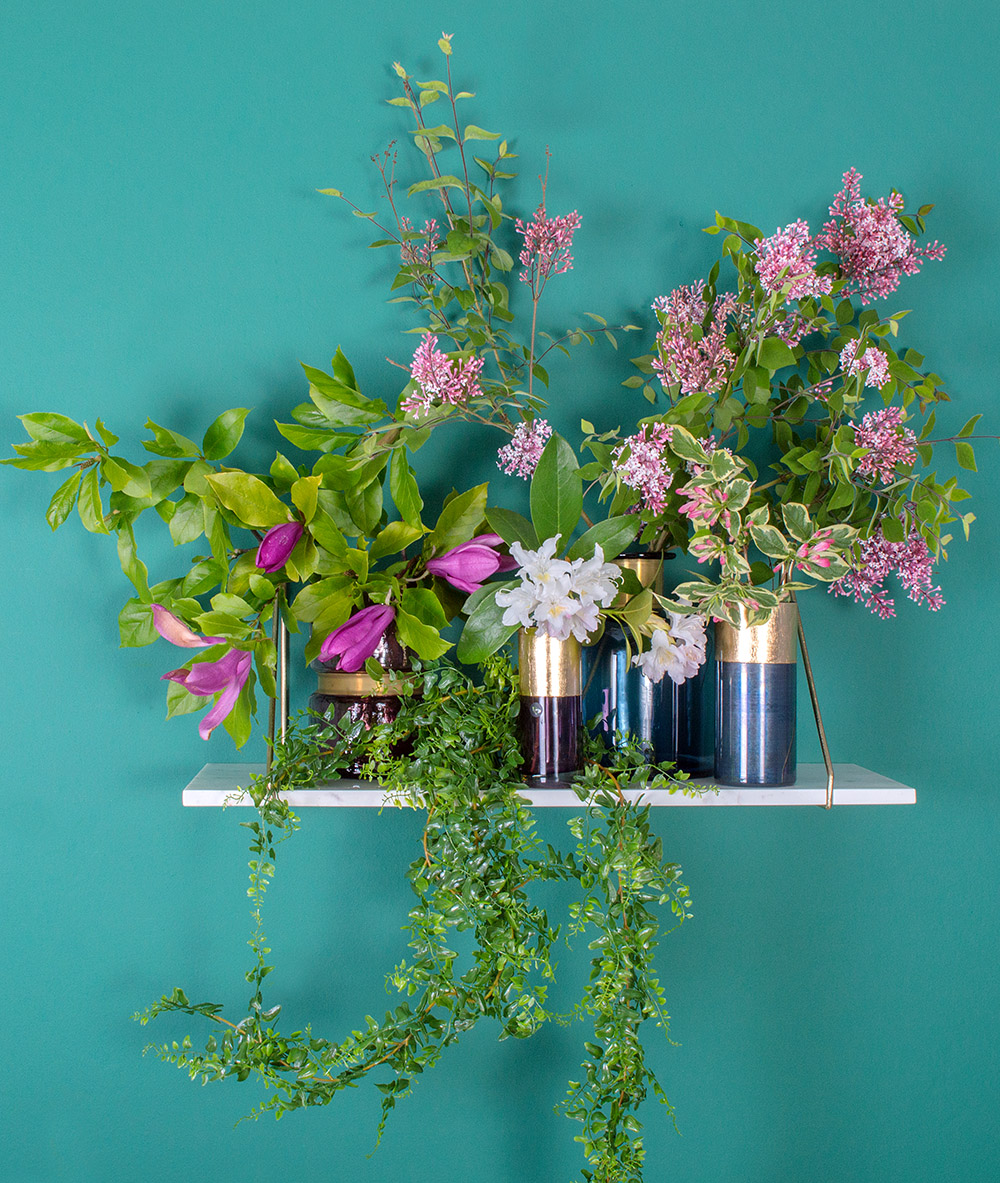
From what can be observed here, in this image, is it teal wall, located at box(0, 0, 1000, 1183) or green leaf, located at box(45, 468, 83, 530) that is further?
teal wall, located at box(0, 0, 1000, 1183)

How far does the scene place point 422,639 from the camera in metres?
0.85

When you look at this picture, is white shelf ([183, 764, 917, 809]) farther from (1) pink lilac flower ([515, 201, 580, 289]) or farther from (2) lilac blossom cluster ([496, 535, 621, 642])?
(1) pink lilac flower ([515, 201, 580, 289])

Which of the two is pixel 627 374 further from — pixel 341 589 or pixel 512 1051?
pixel 512 1051

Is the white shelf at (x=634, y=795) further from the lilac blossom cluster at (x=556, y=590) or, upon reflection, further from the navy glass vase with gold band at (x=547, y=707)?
the lilac blossom cluster at (x=556, y=590)

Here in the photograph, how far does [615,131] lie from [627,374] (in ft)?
0.99

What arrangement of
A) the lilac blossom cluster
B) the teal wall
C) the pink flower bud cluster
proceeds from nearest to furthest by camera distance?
the lilac blossom cluster → the pink flower bud cluster → the teal wall

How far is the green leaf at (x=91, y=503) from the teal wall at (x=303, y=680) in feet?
0.40

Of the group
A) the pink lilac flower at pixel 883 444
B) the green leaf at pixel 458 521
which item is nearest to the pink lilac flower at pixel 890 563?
the pink lilac flower at pixel 883 444

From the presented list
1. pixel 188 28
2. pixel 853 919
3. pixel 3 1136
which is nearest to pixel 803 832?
pixel 853 919

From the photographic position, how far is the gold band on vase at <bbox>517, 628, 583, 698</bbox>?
877 mm

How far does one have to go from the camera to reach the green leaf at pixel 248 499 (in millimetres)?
863

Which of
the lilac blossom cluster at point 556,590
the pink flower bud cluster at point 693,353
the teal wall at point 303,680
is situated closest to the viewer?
the lilac blossom cluster at point 556,590

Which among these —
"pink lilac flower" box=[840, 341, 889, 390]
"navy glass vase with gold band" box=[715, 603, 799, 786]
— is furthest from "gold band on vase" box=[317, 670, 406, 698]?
"pink lilac flower" box=[840, 341, 889, 390]

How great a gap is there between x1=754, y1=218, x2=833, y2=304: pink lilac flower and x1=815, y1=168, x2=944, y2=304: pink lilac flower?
0.35 feet
